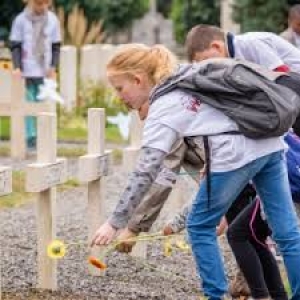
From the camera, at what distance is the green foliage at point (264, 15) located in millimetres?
21812

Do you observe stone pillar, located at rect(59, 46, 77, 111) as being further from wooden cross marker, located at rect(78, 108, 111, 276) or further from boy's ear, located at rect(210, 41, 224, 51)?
boy's ear, located at rect(210, 41, 224, 51)

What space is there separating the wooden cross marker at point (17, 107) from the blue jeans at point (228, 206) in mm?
6940

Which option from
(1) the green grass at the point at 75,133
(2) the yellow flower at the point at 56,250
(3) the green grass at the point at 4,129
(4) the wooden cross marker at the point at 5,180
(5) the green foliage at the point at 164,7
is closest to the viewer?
(4) the wooden cross marker at the point at 5,180

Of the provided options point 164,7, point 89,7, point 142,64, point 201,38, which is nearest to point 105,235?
point 142,64

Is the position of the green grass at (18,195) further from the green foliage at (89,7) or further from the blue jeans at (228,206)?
the green foliage at (89,7)

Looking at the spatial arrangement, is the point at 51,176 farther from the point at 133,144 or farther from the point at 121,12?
the point at 121,12

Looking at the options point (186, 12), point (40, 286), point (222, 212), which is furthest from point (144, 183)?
point (186, 12)

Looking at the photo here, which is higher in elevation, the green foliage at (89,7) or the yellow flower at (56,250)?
the yellow flower at (56,250)

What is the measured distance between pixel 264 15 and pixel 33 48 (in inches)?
343

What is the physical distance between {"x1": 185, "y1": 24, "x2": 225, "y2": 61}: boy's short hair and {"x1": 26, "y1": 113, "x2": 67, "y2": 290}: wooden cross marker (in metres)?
0.77

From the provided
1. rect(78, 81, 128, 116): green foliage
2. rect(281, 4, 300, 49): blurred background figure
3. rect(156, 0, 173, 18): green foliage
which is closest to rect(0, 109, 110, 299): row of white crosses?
rect(281, 4, 300, 49): blurred background figure

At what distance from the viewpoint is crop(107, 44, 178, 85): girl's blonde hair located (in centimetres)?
578

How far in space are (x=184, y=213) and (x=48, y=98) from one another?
267 inches

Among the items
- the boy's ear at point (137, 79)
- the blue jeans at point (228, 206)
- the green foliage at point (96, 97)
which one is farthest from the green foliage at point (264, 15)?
the boy's ear at point (137, 79)
